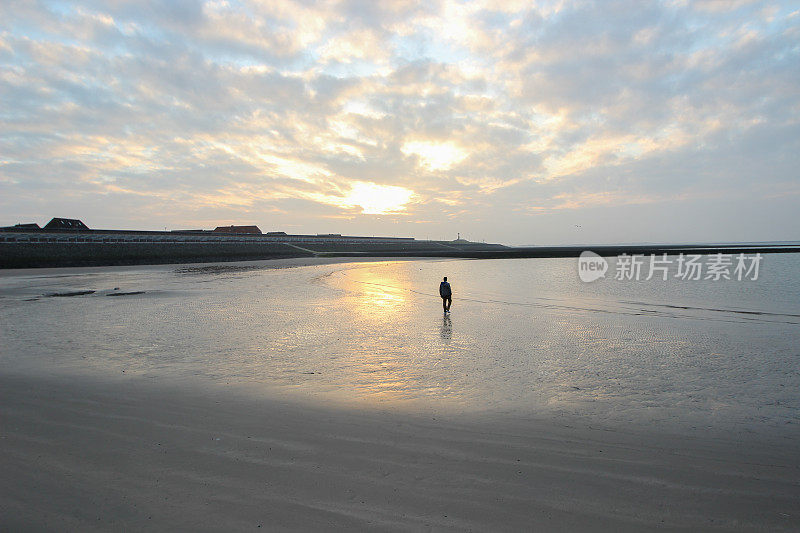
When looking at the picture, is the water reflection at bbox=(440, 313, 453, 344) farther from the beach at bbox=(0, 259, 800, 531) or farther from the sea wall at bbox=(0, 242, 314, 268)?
the sea wall at bbox=(0, 242, 314, 268)

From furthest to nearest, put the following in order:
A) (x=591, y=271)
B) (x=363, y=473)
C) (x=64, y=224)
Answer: (x=64, y=224) < (x=591, y=271) < (x=363, y=473)

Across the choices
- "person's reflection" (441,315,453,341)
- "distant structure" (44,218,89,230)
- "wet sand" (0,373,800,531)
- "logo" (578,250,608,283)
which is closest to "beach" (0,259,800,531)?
"wet sand" (0,373,800,531)

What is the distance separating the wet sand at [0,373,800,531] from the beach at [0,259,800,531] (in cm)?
3

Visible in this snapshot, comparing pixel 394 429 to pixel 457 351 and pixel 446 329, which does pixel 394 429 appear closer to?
pixel 457 351

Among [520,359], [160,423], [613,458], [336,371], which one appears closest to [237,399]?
[160,423]

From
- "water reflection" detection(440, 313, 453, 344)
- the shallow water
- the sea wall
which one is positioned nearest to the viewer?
the shallow water

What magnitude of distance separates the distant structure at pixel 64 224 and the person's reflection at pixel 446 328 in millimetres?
101008

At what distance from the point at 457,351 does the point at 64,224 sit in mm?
108367

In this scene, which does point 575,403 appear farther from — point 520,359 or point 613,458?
point 520,359

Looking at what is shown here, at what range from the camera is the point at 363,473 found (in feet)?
16.0

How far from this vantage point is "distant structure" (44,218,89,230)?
8694 cm

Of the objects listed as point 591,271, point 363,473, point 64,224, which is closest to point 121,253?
point 64,224

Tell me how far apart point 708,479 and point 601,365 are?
17.9ft

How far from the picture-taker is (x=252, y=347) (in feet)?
38.2
